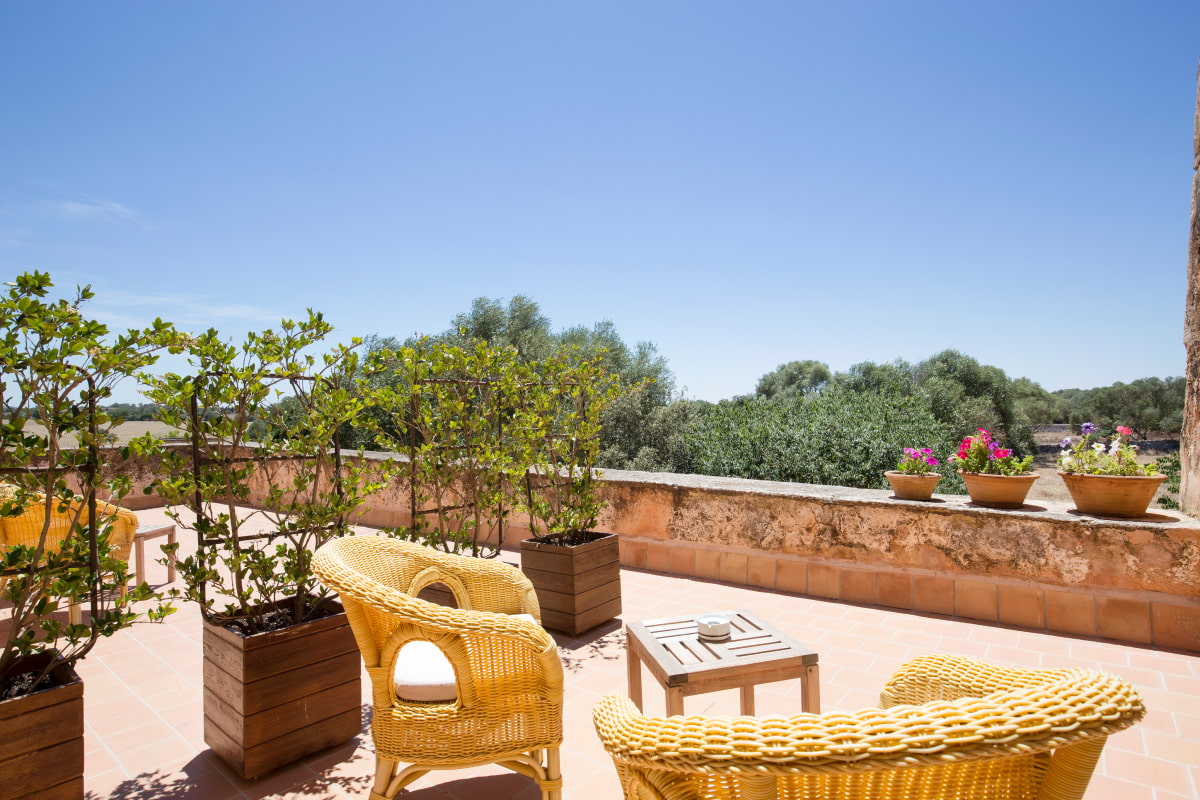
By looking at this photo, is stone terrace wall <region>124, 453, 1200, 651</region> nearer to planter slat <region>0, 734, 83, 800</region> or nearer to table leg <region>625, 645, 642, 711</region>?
planter slat <region>0, 734, 83, 800</region>

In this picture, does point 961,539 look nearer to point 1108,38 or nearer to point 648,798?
point 648,798

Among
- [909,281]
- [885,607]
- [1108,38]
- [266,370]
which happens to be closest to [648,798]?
[266,370]

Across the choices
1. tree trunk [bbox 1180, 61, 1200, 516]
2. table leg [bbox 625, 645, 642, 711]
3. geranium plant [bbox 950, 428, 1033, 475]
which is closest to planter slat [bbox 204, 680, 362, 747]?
table leg [bbox 625, 645, 642, 711]

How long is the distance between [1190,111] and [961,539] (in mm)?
3287

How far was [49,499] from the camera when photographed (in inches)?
67.2

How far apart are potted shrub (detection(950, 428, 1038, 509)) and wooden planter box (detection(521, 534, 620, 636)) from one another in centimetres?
229

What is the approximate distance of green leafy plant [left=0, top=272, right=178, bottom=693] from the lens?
1607mm

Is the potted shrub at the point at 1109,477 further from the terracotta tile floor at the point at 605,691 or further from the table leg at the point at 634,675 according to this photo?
the table leg at the point at 634,675

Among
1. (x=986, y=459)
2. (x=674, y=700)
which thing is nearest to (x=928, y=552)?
(x=986, y=459)

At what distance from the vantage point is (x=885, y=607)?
150 inches

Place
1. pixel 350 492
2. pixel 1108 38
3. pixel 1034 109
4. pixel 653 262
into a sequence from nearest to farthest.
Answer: pixel 350 492 < pixel 1108 38 < pixel 1034 109 < pixel 653 262

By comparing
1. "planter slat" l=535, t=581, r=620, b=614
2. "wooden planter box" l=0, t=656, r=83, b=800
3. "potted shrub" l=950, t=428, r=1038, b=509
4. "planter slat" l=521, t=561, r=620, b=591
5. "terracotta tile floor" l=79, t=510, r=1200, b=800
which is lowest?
"terracotta tile floor" l=79, t=510, r=1200, b=800

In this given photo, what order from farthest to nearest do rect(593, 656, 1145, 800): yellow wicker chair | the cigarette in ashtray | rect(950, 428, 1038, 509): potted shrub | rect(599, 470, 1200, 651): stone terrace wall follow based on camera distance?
1. rect(950, 428, 1038, 509): potted shrub
2. rect(599, 470, 1200, 651): stone terrace wall
3. the cigarette in ashtray
4. rect(593, 656, 1145, 800): yellow wicker chair

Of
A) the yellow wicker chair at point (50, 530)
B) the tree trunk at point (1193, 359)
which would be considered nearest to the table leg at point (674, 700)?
the yellow wicker chair at point (50, 530)
